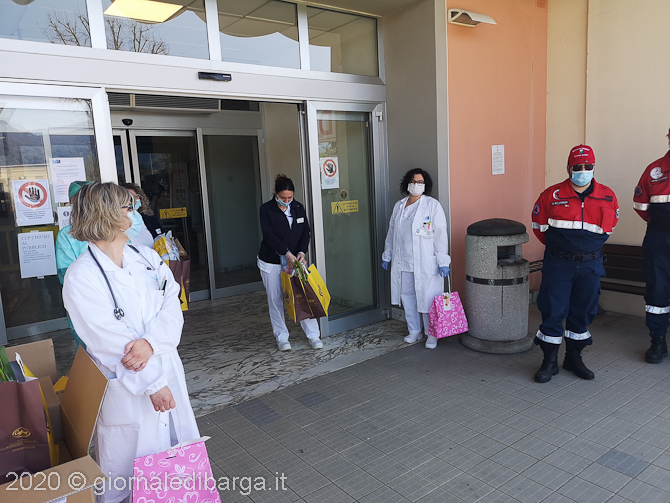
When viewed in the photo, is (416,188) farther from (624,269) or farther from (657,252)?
(624,269)

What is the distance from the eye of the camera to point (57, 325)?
485 cm

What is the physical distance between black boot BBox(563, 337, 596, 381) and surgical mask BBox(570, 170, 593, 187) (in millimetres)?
1308

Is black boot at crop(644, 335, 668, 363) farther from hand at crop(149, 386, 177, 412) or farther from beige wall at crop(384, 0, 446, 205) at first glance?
hand at crop(149, 386, 177, 412)

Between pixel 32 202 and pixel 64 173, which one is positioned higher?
pixel 64 173

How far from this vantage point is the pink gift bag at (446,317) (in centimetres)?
457

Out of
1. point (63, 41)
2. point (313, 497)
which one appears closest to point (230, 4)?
point (63, 41)

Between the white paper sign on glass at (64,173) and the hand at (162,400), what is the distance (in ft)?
7.92

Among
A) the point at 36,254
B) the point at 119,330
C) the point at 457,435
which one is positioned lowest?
the point at 457,435

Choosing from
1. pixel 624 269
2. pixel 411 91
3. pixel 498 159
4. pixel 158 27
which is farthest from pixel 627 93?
pixel 158 27

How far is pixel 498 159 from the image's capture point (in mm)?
5566

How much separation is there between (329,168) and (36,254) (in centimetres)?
292

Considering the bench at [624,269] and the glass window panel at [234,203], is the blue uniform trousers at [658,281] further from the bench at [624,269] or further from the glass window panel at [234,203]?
the glass window panel at [234,203]

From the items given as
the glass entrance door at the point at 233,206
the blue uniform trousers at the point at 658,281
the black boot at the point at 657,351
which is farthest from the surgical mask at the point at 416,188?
the glass entrance door at the point at 233,206

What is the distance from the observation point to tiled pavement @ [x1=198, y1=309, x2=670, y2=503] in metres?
2.63
